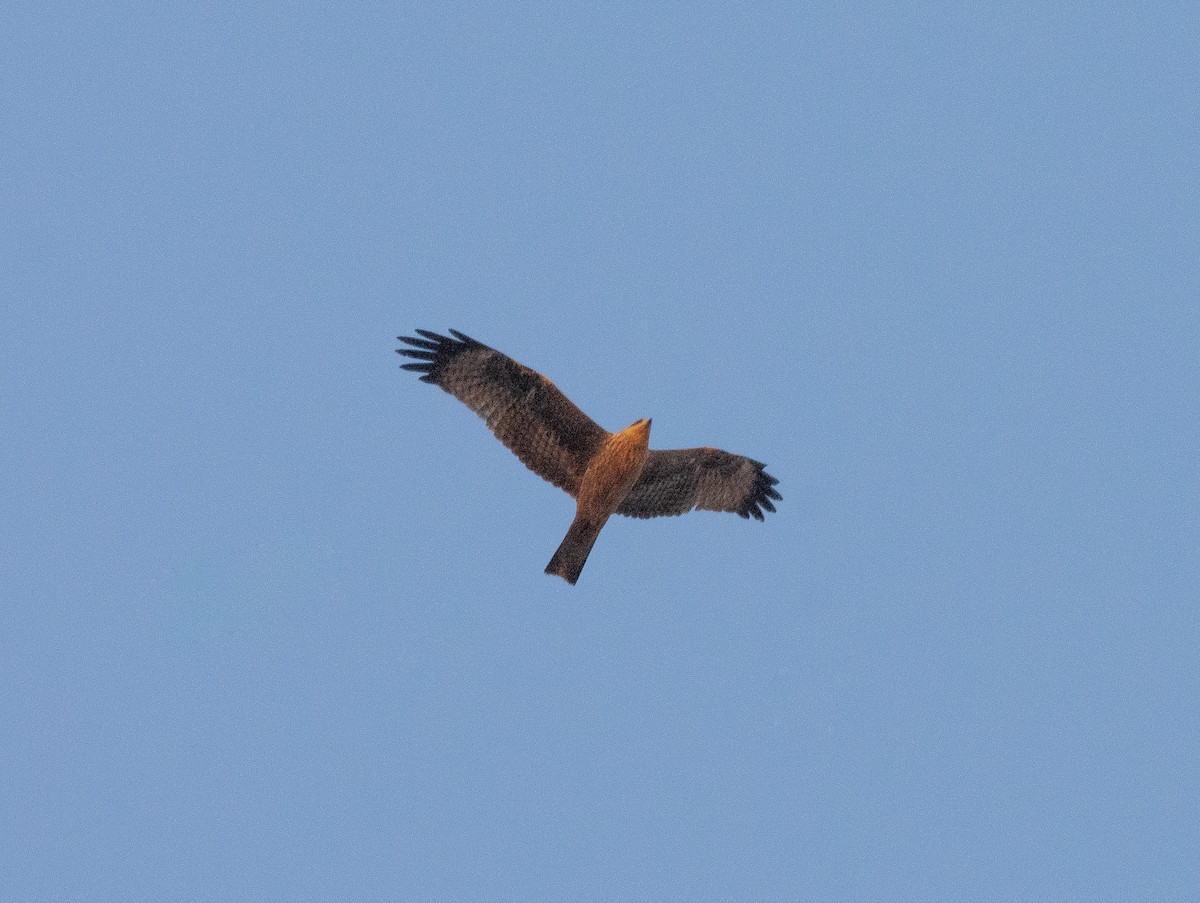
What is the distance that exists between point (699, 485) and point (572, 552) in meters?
1.87

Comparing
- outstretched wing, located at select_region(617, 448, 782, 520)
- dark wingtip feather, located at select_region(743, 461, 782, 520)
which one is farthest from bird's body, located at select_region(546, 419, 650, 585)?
dark wingtip feather, located at select_region(743, 461, 782, 520)

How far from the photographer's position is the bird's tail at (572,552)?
16.2 m

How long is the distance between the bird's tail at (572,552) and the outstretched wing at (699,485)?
29.7 inches

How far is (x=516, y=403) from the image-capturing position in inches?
639

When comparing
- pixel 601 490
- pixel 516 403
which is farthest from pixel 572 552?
pixel 516 403

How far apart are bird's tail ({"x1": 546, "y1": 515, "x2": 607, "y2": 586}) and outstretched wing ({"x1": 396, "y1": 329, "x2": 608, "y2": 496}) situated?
1.39ft

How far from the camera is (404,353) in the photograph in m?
16.2

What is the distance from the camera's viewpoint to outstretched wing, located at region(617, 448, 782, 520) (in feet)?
55.2

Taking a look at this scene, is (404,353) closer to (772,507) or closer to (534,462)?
(534,462)

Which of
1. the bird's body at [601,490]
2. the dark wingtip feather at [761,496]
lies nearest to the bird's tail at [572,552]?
the bird's body at [601,490]

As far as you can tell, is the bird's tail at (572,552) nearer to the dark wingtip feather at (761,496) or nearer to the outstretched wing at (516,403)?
the outstretched wing at (516,403)

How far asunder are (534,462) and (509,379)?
969 mm

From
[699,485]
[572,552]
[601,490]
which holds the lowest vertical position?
[572,552]

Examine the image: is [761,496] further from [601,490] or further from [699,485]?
[601,490]
